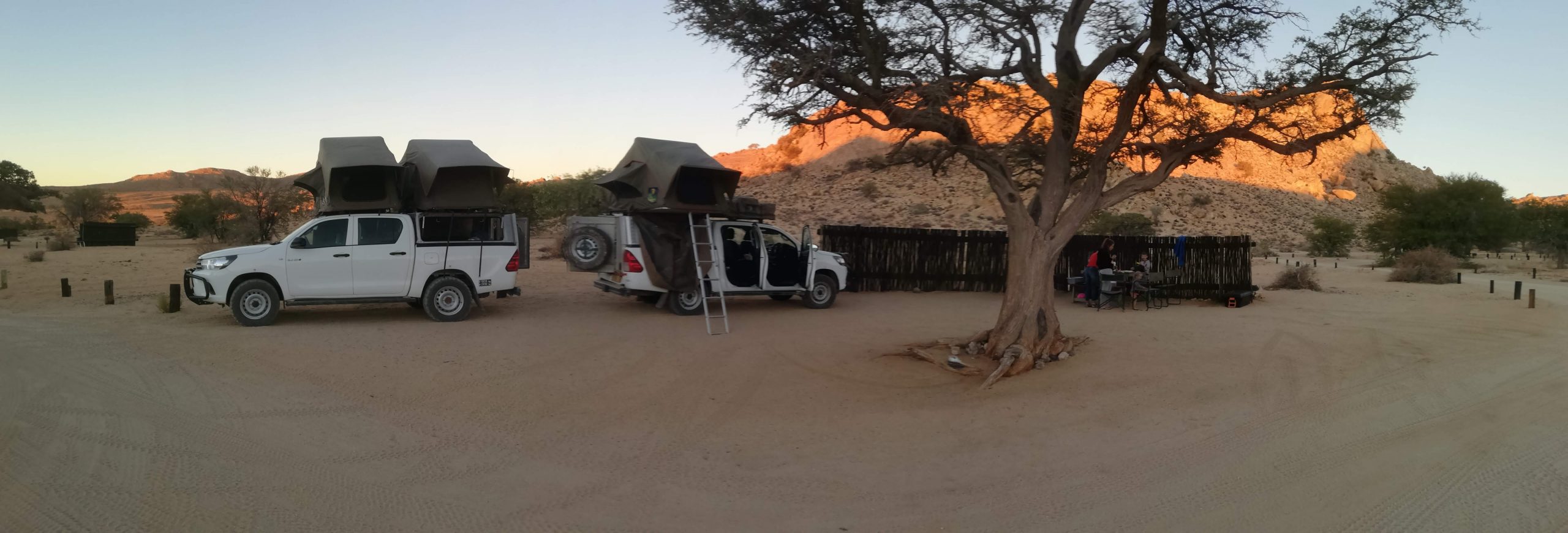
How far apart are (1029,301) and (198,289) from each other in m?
11.2

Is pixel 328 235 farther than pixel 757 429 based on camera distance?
Yes

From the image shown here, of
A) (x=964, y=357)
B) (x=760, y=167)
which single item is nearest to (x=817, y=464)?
(x=964, y=357)

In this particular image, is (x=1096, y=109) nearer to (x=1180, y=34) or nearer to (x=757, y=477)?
(x=1180, y=34)

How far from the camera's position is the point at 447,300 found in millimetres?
14023

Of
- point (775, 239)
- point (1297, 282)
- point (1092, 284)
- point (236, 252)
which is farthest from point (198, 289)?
point (1297, 282)

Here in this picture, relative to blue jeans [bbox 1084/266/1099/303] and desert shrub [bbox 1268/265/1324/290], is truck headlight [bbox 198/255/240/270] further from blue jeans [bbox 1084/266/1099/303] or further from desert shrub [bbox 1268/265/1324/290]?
desert shrub [bbox 1268/265/1324/290]

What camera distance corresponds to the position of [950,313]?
1639 cm

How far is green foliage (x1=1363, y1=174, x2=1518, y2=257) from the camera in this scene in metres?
35.4

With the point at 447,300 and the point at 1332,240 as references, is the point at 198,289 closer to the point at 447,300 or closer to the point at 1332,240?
the point at 447,300

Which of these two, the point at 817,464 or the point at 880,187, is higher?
the point at 880,187

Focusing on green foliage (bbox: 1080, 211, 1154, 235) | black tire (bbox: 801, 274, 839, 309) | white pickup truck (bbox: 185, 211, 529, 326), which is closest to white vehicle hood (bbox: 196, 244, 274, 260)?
white pickup truck (bbox: 185, 211, 529, 326)

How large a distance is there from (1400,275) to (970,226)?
2093 centimetres

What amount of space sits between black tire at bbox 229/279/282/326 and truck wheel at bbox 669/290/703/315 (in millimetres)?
5860

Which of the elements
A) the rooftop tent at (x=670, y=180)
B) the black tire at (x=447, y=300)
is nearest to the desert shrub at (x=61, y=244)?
the black tire at (x=447, y=300)
